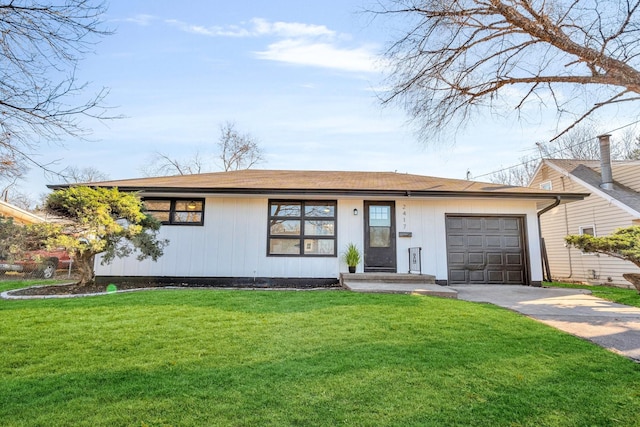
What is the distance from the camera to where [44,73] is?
318cm

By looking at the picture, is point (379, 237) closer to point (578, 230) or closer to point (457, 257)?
point (457, 257)

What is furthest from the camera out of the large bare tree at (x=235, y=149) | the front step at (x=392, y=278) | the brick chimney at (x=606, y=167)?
the large bare tree at (x=235, y=149)

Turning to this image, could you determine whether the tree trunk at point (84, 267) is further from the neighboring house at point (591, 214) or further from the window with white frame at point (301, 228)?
the neighboring house at point (591, 214)

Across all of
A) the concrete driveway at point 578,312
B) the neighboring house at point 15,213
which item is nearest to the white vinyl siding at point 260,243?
the concrete driveway at point 578,312

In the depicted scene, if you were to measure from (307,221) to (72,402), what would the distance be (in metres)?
6.54

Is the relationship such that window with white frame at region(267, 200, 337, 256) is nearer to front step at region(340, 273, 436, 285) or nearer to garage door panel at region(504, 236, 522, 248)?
front step at region(340, 273, 436, 285)

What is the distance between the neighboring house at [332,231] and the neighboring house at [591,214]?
3.03m

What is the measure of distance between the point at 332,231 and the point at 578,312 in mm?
5138

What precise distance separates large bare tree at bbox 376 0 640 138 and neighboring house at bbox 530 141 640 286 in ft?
26.2

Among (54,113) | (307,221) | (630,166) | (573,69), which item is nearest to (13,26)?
(54,113)

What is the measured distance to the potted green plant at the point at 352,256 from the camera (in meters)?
8.18

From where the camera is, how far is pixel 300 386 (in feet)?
8.46

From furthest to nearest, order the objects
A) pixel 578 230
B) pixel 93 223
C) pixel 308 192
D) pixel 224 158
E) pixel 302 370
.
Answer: pixel 224 158 → pixel 578 230 → pixel 308 192 → pixel 93 223 → pixel 302 370

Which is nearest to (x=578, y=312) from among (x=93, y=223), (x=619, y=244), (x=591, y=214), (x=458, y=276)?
(x=619, y=244)
